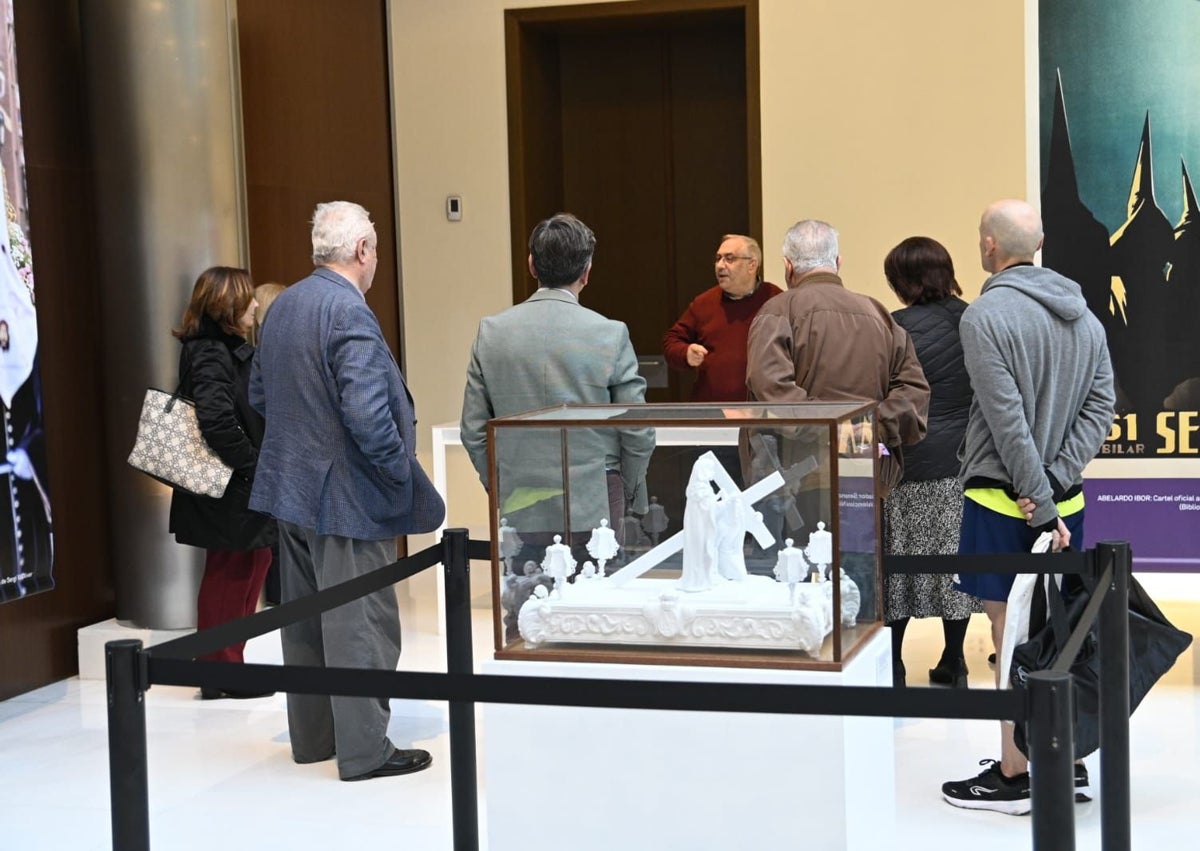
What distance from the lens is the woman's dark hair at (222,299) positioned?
500 centimetres

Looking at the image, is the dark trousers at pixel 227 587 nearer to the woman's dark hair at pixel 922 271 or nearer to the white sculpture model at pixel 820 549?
the woman's dark hair at pixel 922 271

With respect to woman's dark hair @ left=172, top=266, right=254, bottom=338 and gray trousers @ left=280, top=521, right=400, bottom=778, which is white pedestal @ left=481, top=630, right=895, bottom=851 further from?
woman's dark hair @ left=172, top=266, right=254, bottom=338

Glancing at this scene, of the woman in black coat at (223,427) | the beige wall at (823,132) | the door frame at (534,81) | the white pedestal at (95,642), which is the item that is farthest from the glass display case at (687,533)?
the door frame at (534,81)

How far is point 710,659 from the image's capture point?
107 inches

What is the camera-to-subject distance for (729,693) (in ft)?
7.00

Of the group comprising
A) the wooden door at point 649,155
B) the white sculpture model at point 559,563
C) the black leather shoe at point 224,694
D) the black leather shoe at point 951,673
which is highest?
the wooden door at point 649,155

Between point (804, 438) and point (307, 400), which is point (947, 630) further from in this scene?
point (804, 438)

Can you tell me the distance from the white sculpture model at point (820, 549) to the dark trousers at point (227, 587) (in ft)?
10.1

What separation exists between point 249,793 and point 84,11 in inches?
124

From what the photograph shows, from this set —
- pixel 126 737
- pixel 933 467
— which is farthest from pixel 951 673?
pixel 126 737

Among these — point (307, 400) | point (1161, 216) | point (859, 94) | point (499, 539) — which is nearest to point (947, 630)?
point (1161, 216)

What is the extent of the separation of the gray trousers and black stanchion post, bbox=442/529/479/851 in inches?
35.8

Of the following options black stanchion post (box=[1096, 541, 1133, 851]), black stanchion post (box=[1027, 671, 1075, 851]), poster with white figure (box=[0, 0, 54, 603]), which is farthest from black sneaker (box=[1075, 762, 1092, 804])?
poster with white figure (box=[0, 0, 54, 603])

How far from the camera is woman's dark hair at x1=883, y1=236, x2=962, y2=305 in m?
4.71
